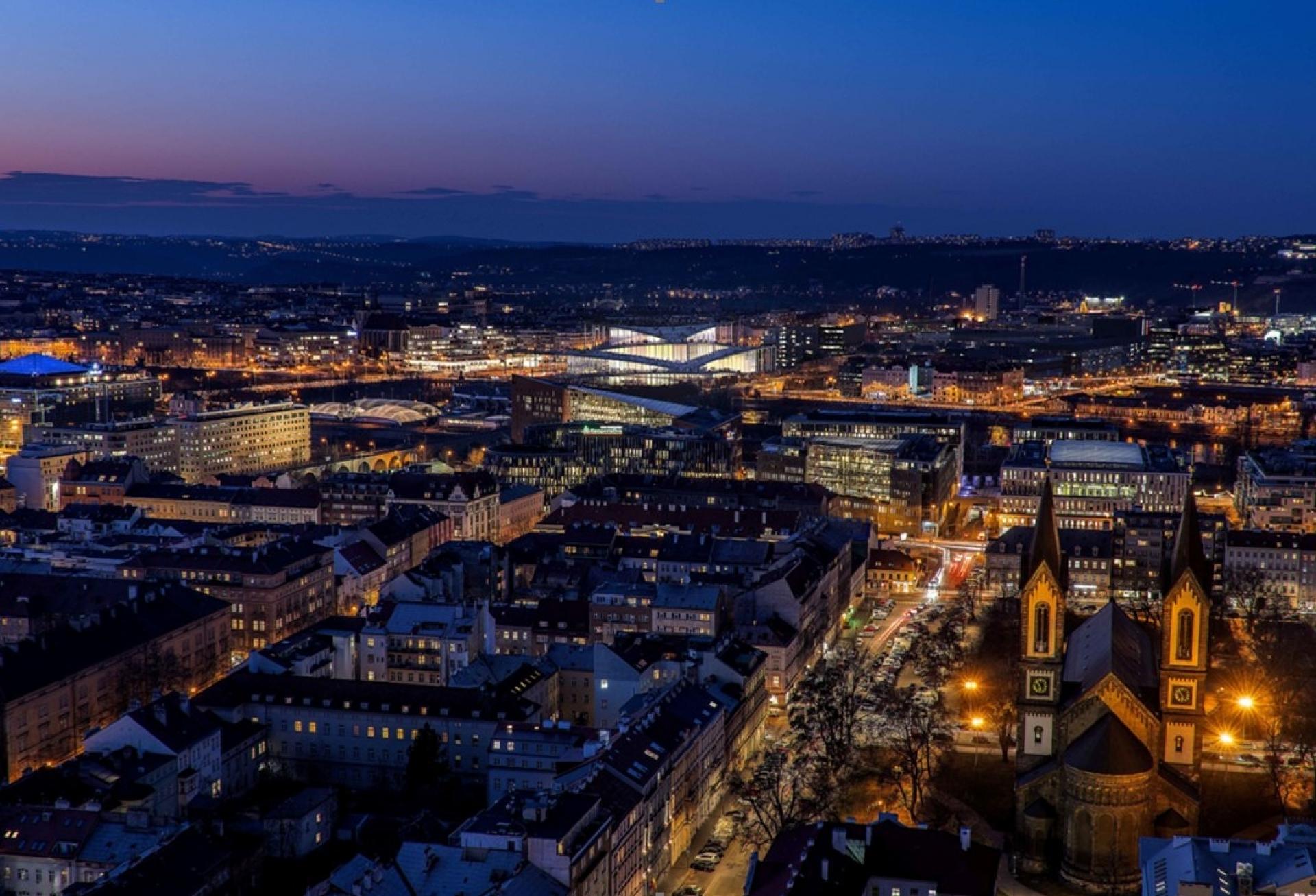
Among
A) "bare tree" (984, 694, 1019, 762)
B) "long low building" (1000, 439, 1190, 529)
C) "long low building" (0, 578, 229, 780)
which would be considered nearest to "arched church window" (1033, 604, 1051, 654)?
"bare tree" (984, 694, 1019, 762)

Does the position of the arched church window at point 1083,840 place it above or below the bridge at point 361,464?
above

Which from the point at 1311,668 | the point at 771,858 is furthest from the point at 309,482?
the point at 771,858

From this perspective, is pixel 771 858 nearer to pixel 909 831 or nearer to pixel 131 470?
pixel 909 831

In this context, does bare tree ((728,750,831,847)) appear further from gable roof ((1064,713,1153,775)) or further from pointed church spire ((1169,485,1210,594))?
pointed church spire ((1169,485,1210,594))

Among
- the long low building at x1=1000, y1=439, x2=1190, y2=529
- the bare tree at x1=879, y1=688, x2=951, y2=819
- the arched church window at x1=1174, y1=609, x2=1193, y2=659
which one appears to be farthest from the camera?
the long low building at x1=1000, y1=439, x2=1190, y2=529

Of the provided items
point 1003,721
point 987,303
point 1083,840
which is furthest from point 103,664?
point 987,303

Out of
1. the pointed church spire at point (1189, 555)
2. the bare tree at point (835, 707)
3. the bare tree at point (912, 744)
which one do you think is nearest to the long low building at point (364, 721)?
the bare tree at point (835, 707)

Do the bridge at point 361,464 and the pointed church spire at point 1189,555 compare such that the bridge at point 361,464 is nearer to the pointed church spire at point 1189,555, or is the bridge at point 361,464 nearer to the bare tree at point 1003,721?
the bare tree at point 1003,721
